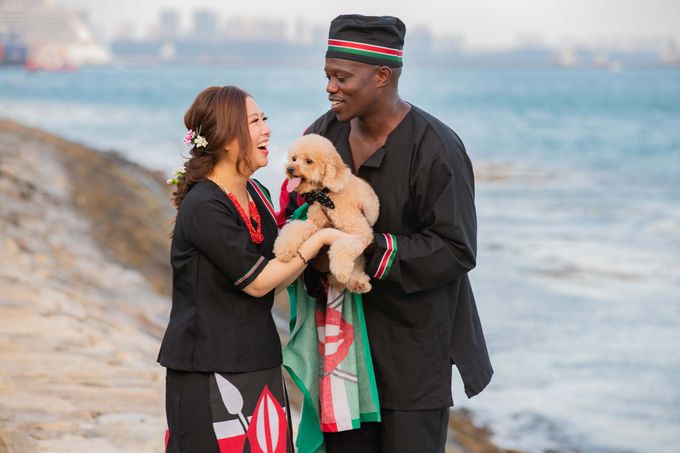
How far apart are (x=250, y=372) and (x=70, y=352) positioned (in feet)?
8.94

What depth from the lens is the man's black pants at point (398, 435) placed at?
3.49m

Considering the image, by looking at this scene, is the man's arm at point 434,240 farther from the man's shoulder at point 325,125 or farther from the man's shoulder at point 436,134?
the man's shoulder at point 325,125

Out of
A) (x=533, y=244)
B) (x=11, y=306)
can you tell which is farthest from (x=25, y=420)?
(x=533, y=244)

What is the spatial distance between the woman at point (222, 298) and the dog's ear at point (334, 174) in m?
0.19

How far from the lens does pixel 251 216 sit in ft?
11.1

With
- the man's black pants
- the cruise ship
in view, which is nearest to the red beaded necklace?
the man's black pants

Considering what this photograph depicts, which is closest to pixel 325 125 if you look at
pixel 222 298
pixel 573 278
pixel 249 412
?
pixel 222 298

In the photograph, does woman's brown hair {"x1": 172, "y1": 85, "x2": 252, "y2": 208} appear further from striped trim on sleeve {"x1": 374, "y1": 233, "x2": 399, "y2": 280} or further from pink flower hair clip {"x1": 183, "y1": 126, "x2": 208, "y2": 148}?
striped trim on sleeve {"x1": 374, "y1": 233, "x2": 399, "y2": 280}

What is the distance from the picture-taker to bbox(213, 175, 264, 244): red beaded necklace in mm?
3275

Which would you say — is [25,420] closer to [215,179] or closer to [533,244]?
[215,179]

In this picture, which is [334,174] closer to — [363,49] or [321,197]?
[321,197]

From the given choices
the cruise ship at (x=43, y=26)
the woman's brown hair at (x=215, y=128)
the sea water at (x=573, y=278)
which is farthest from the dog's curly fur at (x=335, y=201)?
the cruise ship at (x=43, y=26)

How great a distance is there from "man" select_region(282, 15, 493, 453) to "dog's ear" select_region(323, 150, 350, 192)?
5.5 inches

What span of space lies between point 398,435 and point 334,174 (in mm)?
937
